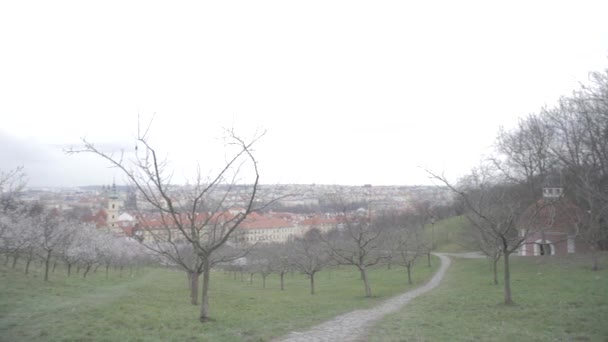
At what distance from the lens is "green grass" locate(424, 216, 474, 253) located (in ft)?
191

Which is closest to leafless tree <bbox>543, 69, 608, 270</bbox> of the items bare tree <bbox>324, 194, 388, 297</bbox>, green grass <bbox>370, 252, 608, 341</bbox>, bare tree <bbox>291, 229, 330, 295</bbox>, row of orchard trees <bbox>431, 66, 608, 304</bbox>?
row of orchard trees <bbox>431, 66, 608, 304</bbox>

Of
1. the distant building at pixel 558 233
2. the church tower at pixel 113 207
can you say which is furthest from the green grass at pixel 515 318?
the church tower at pixel 113 207

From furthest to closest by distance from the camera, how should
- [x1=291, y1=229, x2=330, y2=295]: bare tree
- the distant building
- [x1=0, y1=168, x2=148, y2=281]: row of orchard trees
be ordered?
the distant building < [x1=291, y1=229, x2=330, y2=295]: bare tree < [x1=0, y1=168, x2=148, y2=281]: row of orchard trees

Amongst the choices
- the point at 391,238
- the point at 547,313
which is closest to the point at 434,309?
the point at 547,313

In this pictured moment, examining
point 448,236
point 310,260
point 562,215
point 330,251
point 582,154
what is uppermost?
point 582,154

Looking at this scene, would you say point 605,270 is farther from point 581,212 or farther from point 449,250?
point 449,250

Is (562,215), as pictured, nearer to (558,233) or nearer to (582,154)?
(558,233)

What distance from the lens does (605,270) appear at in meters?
23.4

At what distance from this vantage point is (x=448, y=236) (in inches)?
2559

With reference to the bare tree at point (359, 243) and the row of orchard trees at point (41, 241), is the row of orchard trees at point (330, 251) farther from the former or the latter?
the row of orchard trees at point (41, 241)

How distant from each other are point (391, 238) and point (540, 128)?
667 inches

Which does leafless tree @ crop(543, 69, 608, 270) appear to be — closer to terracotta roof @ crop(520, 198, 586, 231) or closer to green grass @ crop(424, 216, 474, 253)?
terracotta roof @ crop(520, 198, 586, 231)

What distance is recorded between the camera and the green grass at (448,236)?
5812cm

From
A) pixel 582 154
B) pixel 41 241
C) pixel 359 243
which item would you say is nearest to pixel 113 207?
pixel 41 241
